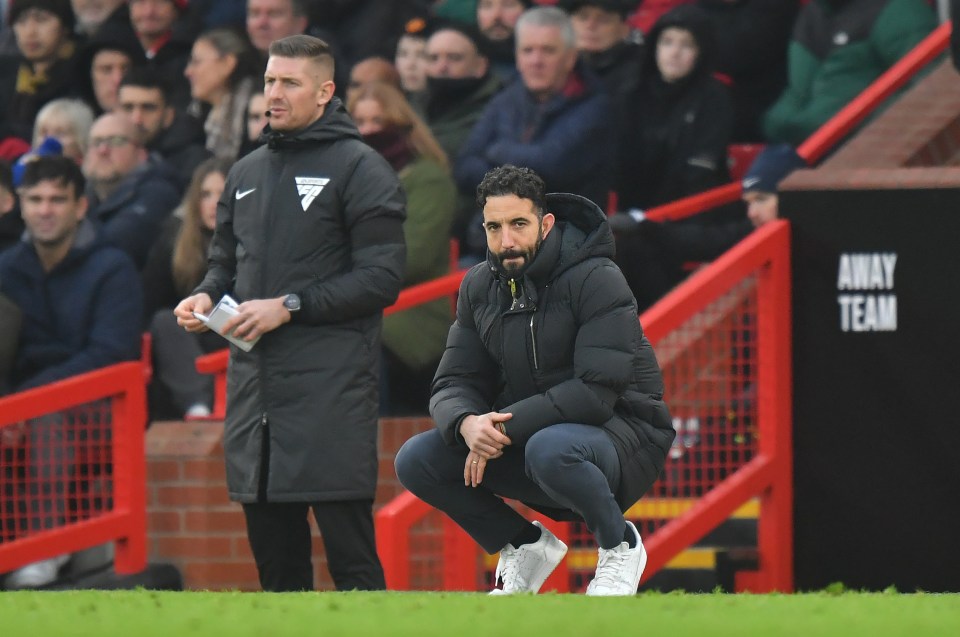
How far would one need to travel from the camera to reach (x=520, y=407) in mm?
6398

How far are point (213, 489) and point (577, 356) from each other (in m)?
2.97

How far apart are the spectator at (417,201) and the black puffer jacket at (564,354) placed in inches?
99.6

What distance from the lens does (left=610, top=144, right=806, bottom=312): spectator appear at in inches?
370

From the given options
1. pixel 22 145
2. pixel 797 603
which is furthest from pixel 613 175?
pixel 797 603

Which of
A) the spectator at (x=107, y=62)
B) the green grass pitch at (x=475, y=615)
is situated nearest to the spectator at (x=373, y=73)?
the spectator at (x=107, y=62)

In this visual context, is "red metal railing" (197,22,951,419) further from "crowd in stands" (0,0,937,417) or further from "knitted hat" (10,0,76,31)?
"knitted hat" (10,0,76,31)

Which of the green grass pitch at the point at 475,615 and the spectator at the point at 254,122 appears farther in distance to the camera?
the spectator at the point at 254,122

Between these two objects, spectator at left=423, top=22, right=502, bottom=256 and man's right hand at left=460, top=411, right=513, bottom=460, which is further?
spectator at left=423, top=22, right=502, bottom=256

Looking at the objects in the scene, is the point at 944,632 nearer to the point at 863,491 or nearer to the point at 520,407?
the point at 520,407

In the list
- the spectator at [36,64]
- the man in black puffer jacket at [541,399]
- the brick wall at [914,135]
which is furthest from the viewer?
the spectator at [36,64]

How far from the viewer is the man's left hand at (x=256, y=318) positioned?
6.97 metres

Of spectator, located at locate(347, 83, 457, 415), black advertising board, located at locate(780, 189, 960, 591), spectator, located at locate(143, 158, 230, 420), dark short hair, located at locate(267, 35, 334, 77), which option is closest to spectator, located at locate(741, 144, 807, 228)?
black advertising board, located at locate(780, 189, 960, 591)

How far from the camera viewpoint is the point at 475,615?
5.45 meters

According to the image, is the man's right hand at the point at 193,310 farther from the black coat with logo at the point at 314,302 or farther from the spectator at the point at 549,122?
the spectator at the point at 549,122
